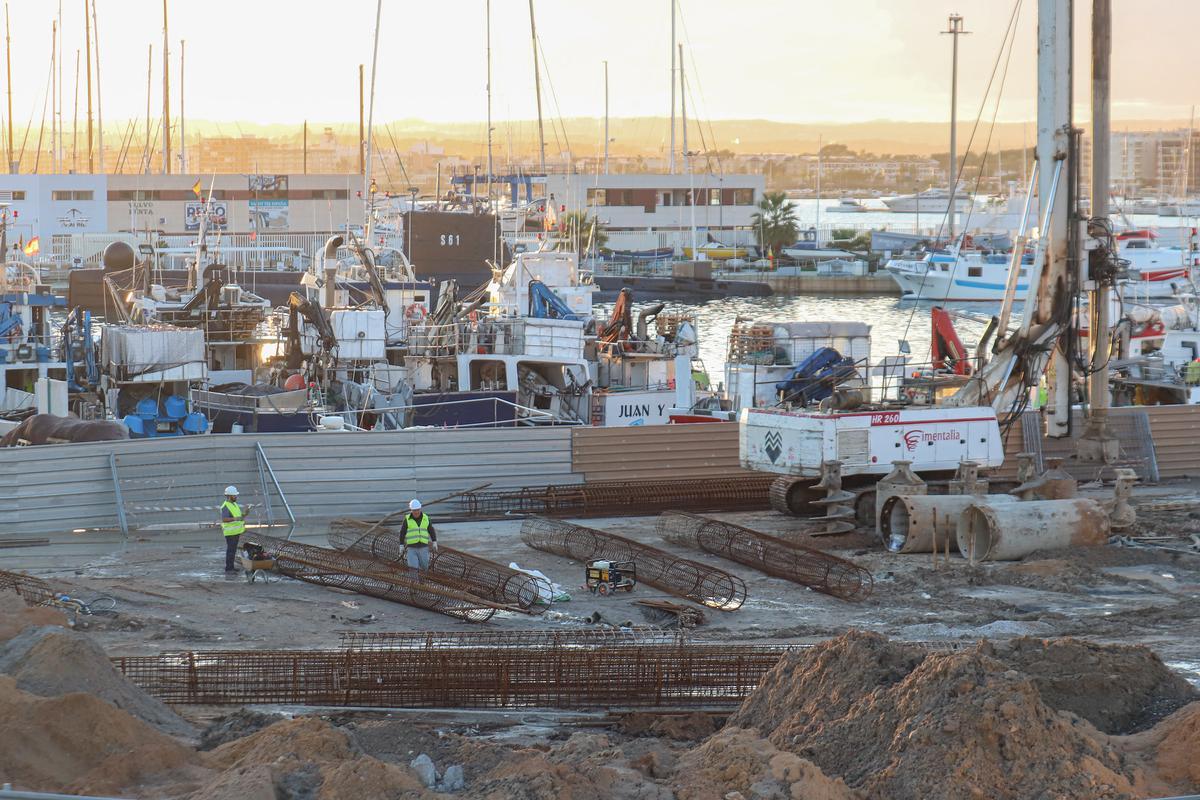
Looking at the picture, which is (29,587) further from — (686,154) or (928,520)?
(686,154)

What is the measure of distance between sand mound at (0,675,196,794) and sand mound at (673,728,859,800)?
3527 millimetres

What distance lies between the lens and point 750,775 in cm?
922

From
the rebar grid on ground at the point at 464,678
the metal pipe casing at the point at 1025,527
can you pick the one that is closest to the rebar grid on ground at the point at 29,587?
the rebar grid on ground at the point at 464,678

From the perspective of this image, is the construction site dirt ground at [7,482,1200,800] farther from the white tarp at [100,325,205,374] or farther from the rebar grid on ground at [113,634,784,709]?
the white tarp at [100,325,205,374]

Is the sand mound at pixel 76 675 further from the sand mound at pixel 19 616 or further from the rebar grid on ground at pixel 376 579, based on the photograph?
the rebar grid on ground at pixel 376 579

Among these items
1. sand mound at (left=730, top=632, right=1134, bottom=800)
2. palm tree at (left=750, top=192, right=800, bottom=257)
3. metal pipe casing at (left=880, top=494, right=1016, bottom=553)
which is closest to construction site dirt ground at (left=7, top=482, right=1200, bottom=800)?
sand mound at (left=730, top=632, right=1134, bottom=800)

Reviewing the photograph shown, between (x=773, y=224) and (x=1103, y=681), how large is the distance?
95256mm

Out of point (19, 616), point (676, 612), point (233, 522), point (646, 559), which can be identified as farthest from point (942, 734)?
point (233, 522)

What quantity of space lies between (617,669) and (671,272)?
82.9 metres

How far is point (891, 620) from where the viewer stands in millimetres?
16594

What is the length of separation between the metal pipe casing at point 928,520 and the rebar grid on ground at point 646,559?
3.52 metres

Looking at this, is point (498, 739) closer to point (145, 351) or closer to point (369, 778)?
point (369, 778)

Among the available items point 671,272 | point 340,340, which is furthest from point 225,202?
point 340,340

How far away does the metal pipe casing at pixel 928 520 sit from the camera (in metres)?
20.3
